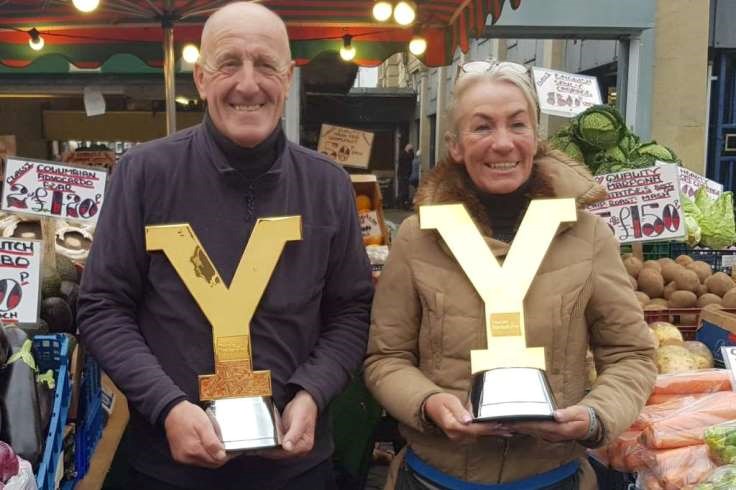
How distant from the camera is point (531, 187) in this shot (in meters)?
1.92

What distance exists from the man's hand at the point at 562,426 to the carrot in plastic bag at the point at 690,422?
820 millimetres

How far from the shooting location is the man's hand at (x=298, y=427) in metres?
1.66

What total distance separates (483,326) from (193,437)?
0.71m

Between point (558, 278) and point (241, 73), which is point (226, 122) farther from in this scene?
point (558, 278)

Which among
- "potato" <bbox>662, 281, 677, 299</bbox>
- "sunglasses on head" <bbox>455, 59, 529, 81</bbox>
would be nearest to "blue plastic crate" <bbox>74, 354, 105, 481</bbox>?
"sunglasses on head" <bbox>455, 59, 529, 81</bbox>

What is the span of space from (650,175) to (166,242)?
2.79 m

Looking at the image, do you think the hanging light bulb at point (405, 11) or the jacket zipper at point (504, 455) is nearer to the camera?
the jacket zipper at point (504, 455)

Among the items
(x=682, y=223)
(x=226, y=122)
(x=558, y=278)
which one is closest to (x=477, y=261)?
(x=558, y=278)

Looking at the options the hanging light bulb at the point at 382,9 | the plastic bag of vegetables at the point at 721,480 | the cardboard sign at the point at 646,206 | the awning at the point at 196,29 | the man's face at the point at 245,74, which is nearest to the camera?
the man's face at the point at 245,74

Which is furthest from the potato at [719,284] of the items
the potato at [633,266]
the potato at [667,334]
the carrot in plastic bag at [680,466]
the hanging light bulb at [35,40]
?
the hanging light bulb at [35,40]

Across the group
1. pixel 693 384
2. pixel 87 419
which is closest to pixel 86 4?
pixel 87 419

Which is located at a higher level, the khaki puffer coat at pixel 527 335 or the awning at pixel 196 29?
the awning at pixel 196 29

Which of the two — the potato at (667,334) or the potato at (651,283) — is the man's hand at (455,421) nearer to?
the potato at (667,334)

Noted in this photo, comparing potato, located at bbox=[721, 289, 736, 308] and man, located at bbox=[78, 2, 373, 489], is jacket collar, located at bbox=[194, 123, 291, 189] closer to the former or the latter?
man, located at bbox=[78, 2, 373, 489]
